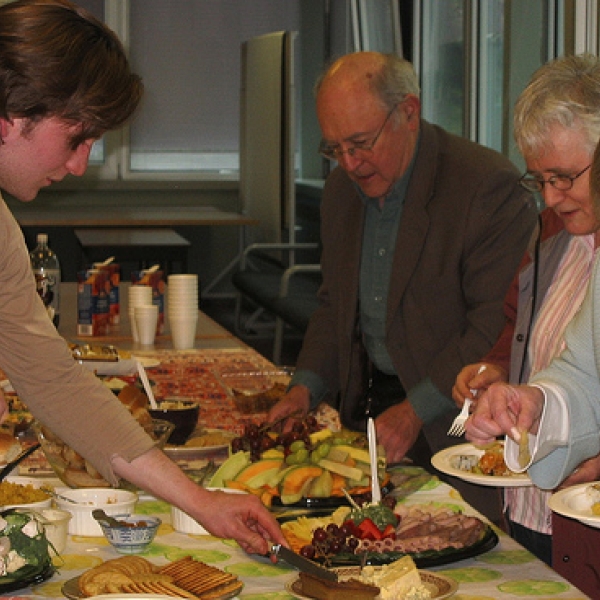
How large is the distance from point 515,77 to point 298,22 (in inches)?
215

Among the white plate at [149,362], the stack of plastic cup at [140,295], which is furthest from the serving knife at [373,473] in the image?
the stack of plastic cup at [140,295]

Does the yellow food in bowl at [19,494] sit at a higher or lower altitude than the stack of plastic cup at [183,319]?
higher

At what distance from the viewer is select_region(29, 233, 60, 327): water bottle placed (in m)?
4.13

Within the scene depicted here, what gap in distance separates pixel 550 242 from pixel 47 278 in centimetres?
222

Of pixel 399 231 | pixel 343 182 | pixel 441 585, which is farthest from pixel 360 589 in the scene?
pixel 343 182

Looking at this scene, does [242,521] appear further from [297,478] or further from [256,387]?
[256,387]

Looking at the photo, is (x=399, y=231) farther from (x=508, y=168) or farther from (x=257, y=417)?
(x=257, y=417)

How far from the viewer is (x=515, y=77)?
234 inches

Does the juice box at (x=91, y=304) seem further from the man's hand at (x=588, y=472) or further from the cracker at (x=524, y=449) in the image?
the cracker at (x=524, y=449)

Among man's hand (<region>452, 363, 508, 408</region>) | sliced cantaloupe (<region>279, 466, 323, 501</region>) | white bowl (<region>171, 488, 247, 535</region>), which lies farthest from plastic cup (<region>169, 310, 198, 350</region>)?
white bowl (<region>171, 488, 247, 535</region>)

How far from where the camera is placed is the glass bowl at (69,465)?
2127mm

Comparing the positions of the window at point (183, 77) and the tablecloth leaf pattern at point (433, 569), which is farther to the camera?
the window at point (183, 77)

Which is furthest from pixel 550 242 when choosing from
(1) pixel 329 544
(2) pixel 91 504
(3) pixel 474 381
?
(2) pixel 91 504

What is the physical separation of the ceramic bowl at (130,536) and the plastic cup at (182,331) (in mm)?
2142
